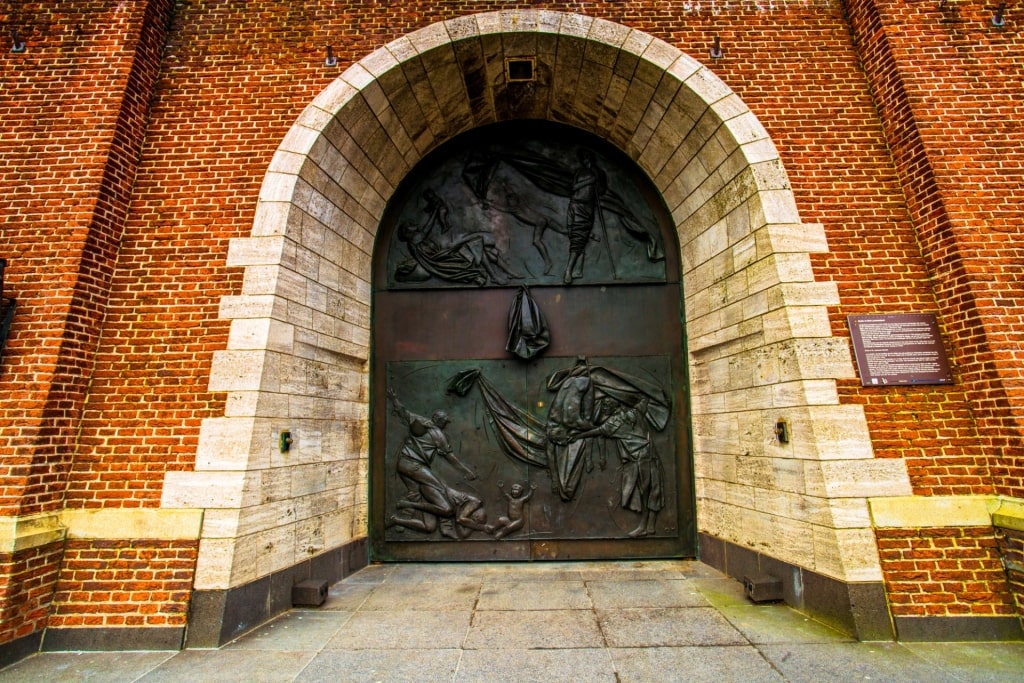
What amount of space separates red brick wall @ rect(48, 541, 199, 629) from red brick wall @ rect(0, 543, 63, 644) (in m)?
0.09

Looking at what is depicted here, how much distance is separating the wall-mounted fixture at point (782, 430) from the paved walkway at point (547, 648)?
1.50 meters

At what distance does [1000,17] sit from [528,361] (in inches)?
237

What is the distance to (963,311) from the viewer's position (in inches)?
176

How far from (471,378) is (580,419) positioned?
4.64 ft

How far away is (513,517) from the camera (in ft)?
20.0

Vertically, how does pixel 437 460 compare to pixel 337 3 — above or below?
below

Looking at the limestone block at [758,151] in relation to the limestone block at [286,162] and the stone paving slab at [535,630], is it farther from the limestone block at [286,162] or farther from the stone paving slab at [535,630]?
the stone paving slab at [535,630]

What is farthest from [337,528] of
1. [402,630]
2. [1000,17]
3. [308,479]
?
[1000,17]

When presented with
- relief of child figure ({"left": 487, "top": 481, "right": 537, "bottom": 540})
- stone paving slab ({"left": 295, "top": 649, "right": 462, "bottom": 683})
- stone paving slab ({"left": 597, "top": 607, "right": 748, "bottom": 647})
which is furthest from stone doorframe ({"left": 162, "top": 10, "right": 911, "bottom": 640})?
relief of child figure ({"left": 487, "top": 481, "right": 537, "bottom": 540})

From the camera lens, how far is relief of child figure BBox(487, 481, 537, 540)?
608 centimetres

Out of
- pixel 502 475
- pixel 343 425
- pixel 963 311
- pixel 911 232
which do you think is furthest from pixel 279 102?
pixel 963 311

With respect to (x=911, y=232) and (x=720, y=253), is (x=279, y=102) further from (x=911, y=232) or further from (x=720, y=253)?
(x=911, y=232)

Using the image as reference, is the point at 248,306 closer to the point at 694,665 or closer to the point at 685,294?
the point at 694,665

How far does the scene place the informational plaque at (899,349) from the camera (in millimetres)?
4516
